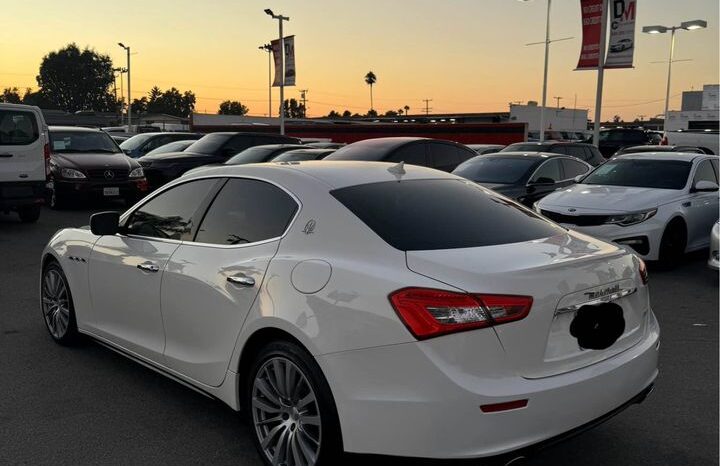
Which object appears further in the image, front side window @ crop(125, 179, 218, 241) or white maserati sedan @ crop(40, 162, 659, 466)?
front side window @ crop(125, 179, 218, 241)

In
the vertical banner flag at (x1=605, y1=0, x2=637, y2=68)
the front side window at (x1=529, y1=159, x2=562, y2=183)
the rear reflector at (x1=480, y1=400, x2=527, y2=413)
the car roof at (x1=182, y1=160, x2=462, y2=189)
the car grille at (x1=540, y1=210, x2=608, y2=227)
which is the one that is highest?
the vertical banner flag at (x1=605, y1=0, x2=637, y2=68)

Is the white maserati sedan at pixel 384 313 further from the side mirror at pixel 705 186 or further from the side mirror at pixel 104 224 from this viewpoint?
the side mirror at pixel 705 186

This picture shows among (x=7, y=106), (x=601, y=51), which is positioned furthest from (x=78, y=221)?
(x=601, y=51)

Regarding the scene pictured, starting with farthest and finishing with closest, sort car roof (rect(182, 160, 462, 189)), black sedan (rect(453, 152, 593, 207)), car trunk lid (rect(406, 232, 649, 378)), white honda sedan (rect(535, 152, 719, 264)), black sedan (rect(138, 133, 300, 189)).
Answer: black sedan (rect(138, 133, 300, 189)) < black sedan (rect(453, 152, 593, 207)) < white honda sedan (rect(535, 152, 719, 264)) < car roof (rect(182, 160, 462, 189)) < car trunk lid (rect(406, 232, 649, 378))

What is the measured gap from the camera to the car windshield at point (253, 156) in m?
14.6

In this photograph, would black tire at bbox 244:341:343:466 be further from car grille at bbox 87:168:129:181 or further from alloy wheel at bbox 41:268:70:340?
car grille at bbox 87:168:129:181

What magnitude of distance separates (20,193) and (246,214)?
30.1 ft

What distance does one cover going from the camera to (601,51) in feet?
67.4

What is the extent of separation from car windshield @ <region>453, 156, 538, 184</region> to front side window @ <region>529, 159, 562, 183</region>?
0.16 m

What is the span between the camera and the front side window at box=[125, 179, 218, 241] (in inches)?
158

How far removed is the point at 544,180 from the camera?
11414 millimetres

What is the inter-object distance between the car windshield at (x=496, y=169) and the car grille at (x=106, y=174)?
22.8 ft

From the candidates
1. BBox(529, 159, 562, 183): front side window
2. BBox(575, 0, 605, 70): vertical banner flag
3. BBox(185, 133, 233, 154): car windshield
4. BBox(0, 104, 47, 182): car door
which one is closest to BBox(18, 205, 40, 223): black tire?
BBox(0, 104, 47, 182): car door

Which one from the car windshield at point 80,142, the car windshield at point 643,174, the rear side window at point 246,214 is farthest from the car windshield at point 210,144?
the rear side window at point 246,214
